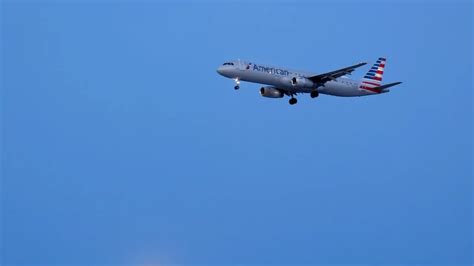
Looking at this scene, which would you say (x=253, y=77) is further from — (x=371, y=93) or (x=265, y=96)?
(x=371, y=93)

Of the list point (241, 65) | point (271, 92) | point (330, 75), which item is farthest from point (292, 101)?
point (241, 65)

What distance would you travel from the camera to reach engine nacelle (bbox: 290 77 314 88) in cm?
8438

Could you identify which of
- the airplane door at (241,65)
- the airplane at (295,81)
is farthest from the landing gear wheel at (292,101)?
the airplane door at (241,65)

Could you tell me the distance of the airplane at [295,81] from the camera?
271 feet

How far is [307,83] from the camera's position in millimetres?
85000

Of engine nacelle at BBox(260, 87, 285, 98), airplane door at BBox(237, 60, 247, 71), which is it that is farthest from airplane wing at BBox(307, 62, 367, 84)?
airplane door at BBox(237, 60, 247, 71)

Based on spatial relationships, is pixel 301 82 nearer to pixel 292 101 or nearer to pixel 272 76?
pixel 272 76

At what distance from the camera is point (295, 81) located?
8444 cm

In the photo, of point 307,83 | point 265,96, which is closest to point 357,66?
point 307,83

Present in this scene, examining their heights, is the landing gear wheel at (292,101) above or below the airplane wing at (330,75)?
above

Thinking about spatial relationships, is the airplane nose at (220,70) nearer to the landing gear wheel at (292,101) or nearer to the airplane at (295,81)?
the airplane at (295,81)

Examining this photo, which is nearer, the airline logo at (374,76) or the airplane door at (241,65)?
the airplane door at (241,65)

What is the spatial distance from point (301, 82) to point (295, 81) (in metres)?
0.56

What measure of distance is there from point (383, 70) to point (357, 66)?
15547mm
